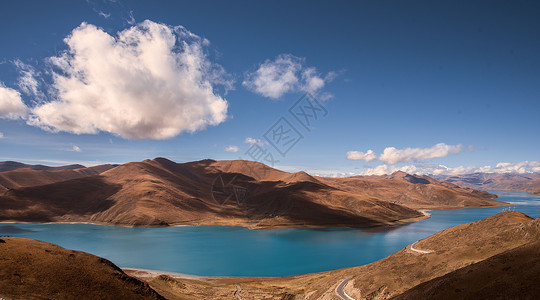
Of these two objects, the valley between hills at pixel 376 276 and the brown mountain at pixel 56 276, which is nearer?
the brown mountain at pixel 56 276

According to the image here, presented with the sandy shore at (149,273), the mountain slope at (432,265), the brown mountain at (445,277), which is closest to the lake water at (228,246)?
the sandy shore at (149,273)

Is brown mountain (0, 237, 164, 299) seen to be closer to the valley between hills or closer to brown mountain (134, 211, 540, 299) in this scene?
the valley between hills

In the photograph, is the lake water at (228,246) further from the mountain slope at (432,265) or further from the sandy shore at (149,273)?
the mountain slope at (432,265)

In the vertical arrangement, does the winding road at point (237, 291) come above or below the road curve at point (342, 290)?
below

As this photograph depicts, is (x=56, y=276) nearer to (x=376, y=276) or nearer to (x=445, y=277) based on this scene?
(x=445, y=277)

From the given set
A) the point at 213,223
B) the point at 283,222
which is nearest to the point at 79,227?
the point at 213,223

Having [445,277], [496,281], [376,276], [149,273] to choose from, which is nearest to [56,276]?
[445,277]
